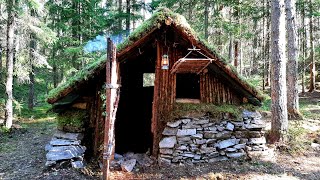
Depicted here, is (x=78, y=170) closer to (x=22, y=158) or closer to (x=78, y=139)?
(x=78, y=139)

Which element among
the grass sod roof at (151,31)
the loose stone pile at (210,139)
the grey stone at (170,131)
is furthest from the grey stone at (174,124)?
the grass sod roof at (151,31)

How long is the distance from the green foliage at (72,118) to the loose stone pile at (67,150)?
274 mm

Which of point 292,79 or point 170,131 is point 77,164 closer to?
point 170,131

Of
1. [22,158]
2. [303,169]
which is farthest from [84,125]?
Result: [303,169]

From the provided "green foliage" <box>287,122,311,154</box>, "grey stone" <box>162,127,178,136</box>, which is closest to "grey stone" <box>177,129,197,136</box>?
"grey stone" <box>162,127,178,136</box>

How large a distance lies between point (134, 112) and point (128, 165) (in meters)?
3.70

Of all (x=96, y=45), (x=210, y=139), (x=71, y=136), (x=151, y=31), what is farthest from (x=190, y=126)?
(x=96, y=45)

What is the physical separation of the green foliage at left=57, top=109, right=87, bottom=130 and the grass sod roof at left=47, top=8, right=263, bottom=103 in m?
0.65

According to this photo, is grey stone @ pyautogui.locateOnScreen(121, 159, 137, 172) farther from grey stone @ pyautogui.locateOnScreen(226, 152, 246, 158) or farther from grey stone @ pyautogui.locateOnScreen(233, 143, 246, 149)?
grey stone @ pyautogui.locateOnScreen(233, 143, 246, 149)

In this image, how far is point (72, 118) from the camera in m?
6.95

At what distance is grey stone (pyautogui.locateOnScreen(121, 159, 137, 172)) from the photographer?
6.36 metres

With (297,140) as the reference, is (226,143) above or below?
above

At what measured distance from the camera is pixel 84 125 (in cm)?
701

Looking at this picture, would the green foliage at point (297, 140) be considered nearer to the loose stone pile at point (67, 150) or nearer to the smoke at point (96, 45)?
the loose stone pile at point (67, 150)
